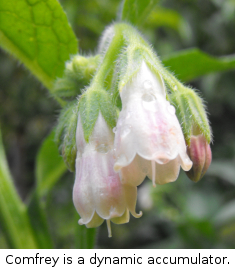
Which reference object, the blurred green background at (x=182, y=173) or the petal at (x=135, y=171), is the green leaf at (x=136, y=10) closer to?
the petal at (x=135, y=171)

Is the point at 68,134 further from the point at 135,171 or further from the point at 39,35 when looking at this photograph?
the point at 39,35

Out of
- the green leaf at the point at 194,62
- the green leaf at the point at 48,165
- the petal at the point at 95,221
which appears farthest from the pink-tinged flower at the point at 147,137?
the green leaf at the point at 48,165

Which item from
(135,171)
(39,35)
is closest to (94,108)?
(135,171)

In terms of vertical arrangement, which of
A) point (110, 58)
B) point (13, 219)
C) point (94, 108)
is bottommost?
point (13, 219)

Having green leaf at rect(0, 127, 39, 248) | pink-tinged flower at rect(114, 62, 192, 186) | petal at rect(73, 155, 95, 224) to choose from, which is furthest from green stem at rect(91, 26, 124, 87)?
green leaf at rect(0, 127, 39, 248)

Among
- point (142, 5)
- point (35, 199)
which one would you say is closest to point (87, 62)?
point (142, 5)

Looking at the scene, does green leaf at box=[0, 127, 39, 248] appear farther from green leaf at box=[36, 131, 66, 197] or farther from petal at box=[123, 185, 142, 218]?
petal at box=[123, 185, 142, 218]
